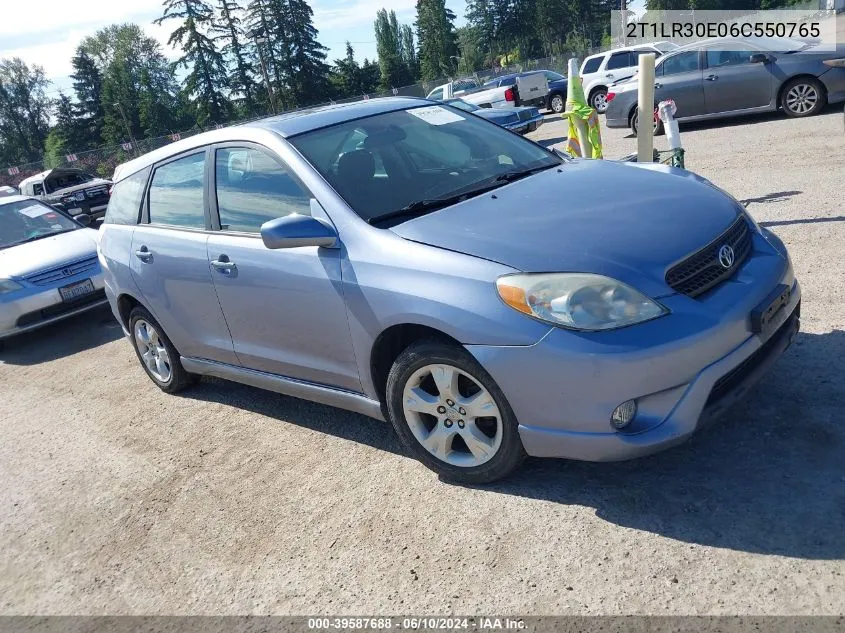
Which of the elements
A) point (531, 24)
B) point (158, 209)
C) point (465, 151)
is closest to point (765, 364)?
point (465, 151)

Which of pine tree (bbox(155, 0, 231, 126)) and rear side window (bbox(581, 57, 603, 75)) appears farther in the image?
pine tree (bbox(155, 0, 231, 126))

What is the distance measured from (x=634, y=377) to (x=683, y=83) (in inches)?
472

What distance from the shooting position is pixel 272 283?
12.6ft

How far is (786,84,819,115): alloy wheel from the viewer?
12.0 metres

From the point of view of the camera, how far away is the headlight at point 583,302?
9.29ft

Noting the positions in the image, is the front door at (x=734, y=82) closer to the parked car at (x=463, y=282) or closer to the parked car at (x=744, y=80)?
the parked car at (x=744, y=80)

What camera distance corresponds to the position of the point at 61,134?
241ft

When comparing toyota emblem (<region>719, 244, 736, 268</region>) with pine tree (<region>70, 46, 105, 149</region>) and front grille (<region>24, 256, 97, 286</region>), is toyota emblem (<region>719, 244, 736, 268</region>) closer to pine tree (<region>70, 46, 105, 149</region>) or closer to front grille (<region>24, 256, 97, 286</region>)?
front grille (<region>24, 256, 97, 286</region>)

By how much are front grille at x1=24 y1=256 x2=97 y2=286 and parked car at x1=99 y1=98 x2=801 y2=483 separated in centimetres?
377

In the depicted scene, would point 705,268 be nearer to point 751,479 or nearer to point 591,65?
point 751,479

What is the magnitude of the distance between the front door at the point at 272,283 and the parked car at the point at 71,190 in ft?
48.9

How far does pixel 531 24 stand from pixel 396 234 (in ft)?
320

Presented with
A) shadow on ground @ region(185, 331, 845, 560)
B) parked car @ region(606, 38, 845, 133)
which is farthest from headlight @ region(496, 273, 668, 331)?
parked car @ region(606, 38, 845, 133)

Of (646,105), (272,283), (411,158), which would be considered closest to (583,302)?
(411,158)
